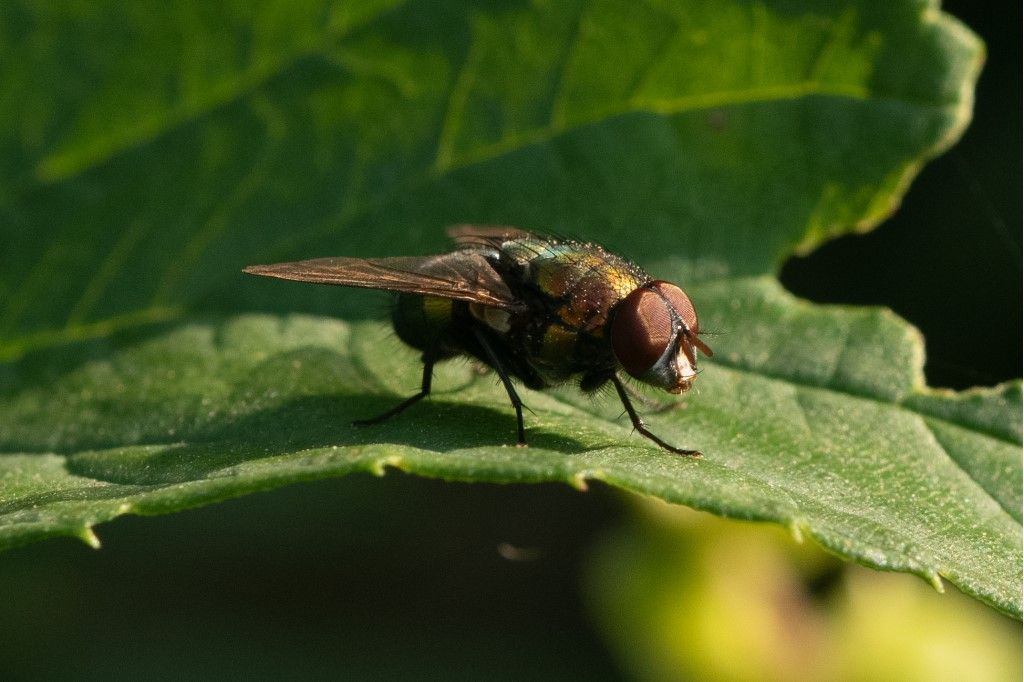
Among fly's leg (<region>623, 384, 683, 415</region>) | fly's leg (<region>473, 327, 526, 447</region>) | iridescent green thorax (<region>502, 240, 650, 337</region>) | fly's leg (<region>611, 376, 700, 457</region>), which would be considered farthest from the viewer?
fly's leg (<region>623, 384, 683, 415</region>)

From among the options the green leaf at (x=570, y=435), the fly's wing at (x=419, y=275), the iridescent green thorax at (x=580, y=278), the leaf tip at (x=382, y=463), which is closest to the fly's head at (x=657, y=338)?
the iridescent green thorax at (x=580, y=278)

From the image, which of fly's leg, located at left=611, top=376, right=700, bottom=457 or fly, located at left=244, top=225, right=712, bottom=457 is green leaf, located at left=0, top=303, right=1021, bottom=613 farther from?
fly, located at left=244, top=225, right=712, bottom=457

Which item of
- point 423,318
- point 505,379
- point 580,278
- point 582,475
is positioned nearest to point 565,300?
point 580,278

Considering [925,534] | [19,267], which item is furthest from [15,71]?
[925,534]

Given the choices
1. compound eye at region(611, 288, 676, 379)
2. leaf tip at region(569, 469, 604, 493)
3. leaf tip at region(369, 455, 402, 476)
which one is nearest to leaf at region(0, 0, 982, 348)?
compound eye at region(611, 288, 676, 379)

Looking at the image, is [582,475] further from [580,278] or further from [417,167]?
[417,167]

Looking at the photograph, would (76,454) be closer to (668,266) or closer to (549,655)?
(668,266)
